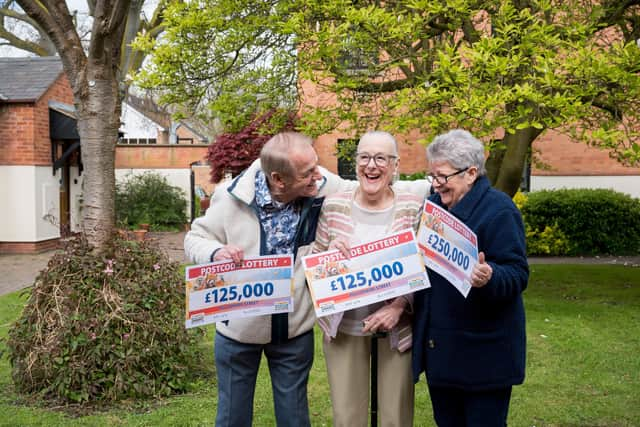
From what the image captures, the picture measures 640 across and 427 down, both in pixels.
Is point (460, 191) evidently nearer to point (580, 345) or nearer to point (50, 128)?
point (580, 345)

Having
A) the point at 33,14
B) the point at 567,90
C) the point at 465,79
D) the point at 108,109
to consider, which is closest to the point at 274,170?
the point at 108,109

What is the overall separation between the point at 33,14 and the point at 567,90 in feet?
17.4

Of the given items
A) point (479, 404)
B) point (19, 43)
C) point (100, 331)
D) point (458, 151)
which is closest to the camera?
point (458, 151)

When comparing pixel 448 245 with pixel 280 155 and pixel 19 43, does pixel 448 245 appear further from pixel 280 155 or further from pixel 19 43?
pixel 19 43

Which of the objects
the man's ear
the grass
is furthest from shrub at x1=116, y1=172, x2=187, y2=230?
the man's ear

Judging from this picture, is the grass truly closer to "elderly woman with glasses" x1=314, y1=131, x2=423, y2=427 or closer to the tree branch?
"elderly woman with glasses" x1=314, y1=131, x2=423, y2=427

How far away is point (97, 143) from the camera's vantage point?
224 inches

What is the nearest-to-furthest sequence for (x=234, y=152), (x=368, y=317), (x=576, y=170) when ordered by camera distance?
(x=368, y=317)
(x=576, y=170)
(x=234, y=152)

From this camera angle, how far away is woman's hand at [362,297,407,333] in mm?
3148

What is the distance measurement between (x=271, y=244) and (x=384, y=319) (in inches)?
26.4

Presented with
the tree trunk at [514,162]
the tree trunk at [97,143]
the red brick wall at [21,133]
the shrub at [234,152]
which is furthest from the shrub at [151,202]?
the tree trunk at [97,143]

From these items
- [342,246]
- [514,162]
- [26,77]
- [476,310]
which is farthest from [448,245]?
[26,77]

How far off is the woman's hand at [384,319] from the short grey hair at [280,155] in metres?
0.80

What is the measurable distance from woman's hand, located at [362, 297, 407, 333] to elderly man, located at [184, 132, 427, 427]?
14.3 inches
